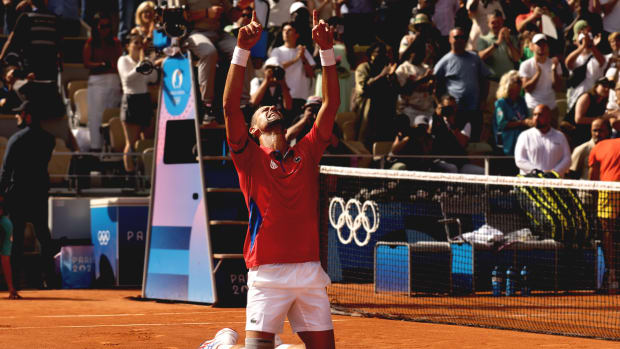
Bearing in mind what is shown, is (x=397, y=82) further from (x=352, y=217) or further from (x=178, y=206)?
(x=178, y=206)

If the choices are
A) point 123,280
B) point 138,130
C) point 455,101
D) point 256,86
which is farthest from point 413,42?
point 123,280

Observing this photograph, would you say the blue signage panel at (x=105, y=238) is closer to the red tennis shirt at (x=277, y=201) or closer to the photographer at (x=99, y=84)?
the photographer at (x=99, y=84)

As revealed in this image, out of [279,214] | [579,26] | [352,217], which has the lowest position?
[352,217]

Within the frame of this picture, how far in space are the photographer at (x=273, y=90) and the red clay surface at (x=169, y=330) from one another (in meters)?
3.85

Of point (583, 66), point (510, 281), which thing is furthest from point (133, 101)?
point (583, 66)

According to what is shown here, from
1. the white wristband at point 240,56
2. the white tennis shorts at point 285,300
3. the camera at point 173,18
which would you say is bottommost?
the white tennis shorts at point 285,300

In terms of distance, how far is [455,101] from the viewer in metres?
18.2

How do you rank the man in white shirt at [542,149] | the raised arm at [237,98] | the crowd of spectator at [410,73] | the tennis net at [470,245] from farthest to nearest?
the crowd of spectator at [410,73] < the man in white shirt at [542,149] < the tennis net at [470,245] < the raised arm at [237,98]

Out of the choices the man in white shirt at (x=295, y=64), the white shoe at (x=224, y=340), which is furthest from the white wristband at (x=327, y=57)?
the man in white shirt at (x=295, y=64)

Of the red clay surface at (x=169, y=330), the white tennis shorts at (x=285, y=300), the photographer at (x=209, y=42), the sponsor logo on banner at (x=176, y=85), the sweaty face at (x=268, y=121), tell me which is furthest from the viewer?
the sponsor logo on banner at (x=176, y=85)

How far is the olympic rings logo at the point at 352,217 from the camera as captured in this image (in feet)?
51.0

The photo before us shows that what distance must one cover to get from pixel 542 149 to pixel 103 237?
21.5ft

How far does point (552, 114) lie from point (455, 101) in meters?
2.40

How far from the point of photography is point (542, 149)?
53.3 feet
